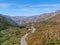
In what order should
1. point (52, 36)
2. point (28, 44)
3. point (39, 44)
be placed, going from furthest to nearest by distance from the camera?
1. point (52, 36)
2. point (28, 44)
3. point (39, 44)

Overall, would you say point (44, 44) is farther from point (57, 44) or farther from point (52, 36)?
point (52, 36)

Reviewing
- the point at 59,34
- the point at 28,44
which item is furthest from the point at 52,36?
the point at 28,44

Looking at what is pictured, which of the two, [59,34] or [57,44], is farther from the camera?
[59,34]

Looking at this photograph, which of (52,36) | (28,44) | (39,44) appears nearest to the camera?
(39,44)

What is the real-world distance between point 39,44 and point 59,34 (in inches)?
1174

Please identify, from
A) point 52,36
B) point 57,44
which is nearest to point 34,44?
point 57,44

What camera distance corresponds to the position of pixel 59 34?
328 ft

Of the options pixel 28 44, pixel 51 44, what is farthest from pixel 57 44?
pixel 28 44

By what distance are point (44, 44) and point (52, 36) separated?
79.4 feet

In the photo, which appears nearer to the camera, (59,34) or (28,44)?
(28,44)

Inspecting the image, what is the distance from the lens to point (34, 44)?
76.3 m

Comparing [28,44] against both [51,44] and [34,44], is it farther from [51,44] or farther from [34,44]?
[51,44]

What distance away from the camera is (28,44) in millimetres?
80750

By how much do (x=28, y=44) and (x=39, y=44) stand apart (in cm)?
Result: 877
